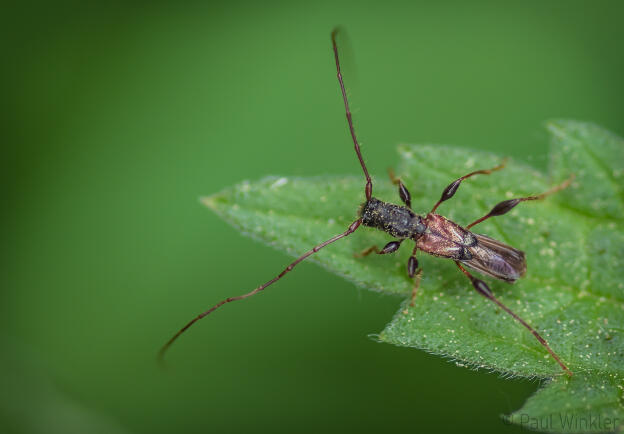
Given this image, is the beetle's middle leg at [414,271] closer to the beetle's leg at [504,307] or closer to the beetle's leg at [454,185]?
the beetle's leg at [504,307]

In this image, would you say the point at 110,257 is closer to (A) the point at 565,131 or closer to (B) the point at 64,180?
(B) the point at 64,180

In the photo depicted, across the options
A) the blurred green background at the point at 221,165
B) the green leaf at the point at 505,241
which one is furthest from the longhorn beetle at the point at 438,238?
the blurred green background at the point at 221,165

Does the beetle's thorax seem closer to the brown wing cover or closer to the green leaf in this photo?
the green leaf

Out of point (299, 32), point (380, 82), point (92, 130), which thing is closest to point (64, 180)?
point (92, 130)

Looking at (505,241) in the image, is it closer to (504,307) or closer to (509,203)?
(509,203)

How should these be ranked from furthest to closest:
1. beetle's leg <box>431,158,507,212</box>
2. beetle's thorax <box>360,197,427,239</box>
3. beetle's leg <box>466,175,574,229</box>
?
beetle's thorax <box>360,197,427,239</box> → beetle's leg <box>431,158,507,212</box> → beetle's leg <box>466,175,574,229</box>

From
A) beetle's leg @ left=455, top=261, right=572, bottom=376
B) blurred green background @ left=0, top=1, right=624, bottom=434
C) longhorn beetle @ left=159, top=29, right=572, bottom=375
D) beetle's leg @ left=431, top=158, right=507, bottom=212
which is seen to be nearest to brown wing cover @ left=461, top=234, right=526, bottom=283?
longhorn beetle @ left=159, top=29, right=572, bottom=375
